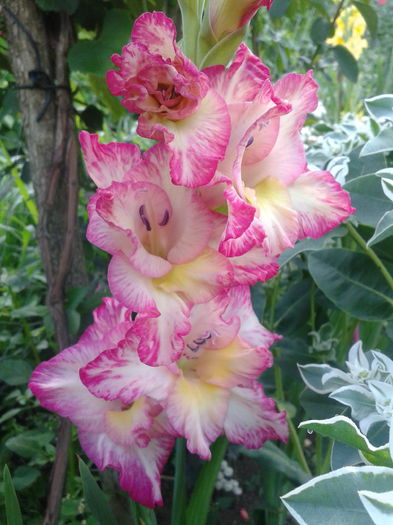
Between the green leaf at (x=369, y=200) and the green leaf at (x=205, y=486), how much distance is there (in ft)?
0.98

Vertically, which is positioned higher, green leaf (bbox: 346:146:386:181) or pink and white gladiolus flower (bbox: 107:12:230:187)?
pink and white gladiolus flower (bbox: 107:12:230:187)

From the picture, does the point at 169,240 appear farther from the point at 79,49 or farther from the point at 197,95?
the point at 79,49

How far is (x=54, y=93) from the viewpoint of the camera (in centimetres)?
77

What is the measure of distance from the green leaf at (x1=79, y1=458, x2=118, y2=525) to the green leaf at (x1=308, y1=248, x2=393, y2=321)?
0.34 metres

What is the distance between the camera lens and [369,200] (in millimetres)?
640

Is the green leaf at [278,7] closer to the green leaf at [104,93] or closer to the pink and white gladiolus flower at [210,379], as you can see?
the green leaf at [104,93]

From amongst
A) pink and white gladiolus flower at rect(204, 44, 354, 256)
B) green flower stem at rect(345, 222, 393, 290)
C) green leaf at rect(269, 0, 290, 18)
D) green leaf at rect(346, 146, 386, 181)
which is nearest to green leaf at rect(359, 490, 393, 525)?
pink and white gladiolus flower at rect(204, 44, 354, 256)

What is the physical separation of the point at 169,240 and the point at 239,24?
0.56ft

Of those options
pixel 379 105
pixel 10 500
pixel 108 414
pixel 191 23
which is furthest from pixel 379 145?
pixel 10 500

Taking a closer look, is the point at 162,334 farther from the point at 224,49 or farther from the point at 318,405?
the point at 318,405

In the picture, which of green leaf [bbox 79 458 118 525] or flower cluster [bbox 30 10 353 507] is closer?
flower cluster [bbox 30 10 353 507]

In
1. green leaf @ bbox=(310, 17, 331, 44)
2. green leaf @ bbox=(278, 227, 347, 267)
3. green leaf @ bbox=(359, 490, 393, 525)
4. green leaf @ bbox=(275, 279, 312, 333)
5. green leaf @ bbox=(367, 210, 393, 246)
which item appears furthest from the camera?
green leaf @ bbox=(310, 17, 331, 44)

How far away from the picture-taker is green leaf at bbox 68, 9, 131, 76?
2.43ft

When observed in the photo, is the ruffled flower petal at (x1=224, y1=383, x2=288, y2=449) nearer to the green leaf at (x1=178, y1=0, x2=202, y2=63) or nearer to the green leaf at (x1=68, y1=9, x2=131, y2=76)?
the green leaf at (x1=178, y1=0, x2=202, y2=63)
